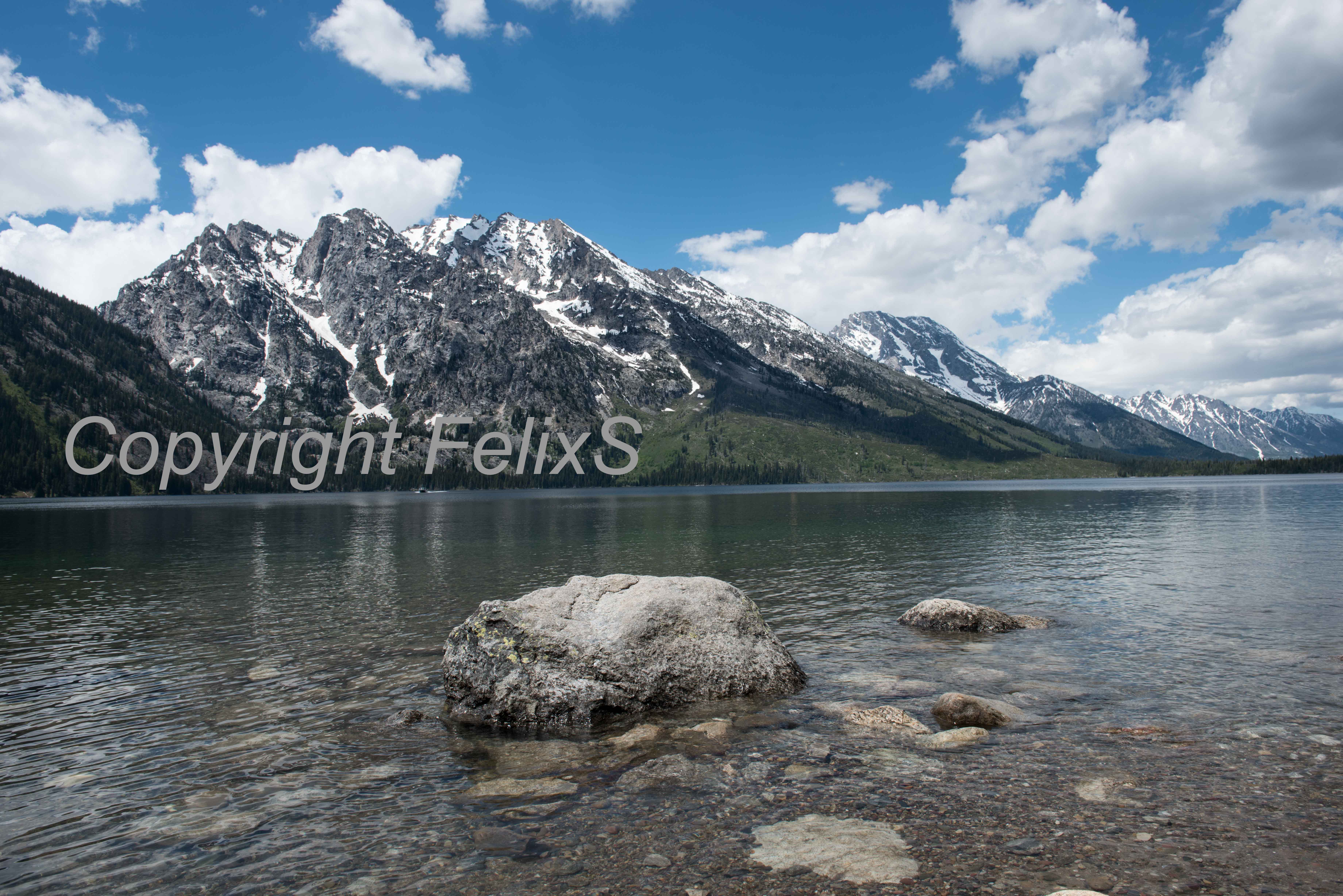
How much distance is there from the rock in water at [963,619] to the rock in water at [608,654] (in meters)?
11.0

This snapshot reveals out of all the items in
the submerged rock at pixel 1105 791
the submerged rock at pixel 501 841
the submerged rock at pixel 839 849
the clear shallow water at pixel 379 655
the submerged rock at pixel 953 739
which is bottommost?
the clear shallow water at pixel 379 655

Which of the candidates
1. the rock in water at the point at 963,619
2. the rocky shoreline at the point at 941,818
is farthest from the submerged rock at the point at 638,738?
the rock in water at the point at 963,619

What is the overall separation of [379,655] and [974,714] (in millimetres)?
22194

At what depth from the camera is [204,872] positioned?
11.3 m

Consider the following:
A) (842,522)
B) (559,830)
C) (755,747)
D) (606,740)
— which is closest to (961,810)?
(755,747)

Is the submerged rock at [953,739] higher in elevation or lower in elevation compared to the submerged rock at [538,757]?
higher

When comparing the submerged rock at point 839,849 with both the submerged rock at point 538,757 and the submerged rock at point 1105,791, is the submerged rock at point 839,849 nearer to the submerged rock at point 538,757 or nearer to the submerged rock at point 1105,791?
the submerged rock at point 1105,791

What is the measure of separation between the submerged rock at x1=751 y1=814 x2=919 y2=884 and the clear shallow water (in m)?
6.00

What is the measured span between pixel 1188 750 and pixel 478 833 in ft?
52.3

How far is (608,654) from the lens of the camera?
2036cm

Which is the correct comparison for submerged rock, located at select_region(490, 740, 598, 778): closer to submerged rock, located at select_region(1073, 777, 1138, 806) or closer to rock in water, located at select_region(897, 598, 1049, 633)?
submerged rock, located at select_region(1073, 777, 1138, 806)

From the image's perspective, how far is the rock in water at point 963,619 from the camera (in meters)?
30.5

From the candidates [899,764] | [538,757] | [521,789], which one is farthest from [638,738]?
[899,764]

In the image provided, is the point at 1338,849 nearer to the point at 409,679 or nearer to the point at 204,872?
the point at 204,872
